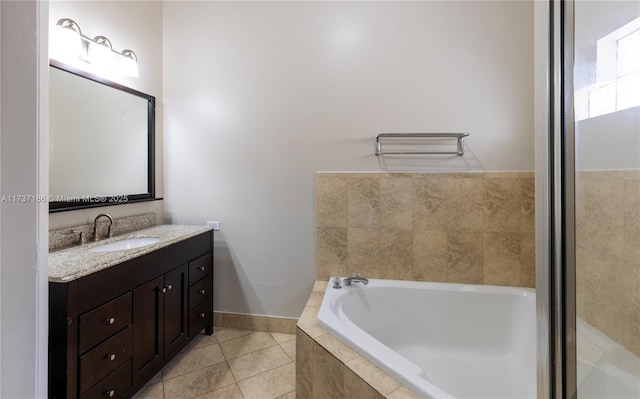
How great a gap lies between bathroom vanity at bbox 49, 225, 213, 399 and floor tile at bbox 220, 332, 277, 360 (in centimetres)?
25

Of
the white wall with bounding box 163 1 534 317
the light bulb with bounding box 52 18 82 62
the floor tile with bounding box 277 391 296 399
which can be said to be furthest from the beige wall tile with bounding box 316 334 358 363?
the light bulb with bounding box 52 18 82 62

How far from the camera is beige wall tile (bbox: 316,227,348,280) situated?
2.25 m

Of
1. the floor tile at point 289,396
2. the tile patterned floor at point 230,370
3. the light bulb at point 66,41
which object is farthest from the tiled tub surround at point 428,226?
the light bulb at point 66,41

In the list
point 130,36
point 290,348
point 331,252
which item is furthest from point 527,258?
point 130,36

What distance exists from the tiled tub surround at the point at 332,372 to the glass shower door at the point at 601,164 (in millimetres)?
604

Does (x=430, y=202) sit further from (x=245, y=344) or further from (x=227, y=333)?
(x=227, y=333)

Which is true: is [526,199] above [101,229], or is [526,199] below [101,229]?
above

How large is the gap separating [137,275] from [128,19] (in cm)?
185

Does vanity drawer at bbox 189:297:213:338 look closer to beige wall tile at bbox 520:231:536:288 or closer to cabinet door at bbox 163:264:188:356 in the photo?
cabinet door at bbox 163:264:188:356

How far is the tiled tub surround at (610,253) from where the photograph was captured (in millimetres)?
818

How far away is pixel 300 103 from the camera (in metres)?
2.30

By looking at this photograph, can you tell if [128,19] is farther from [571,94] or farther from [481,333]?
[481,333]

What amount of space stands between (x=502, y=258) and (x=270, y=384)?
177 centimetres

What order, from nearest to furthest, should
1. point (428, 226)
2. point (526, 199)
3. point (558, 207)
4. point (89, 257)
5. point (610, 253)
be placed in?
point (558, 207), point (610, 253), point (89, 257), point (526, 199), point (428, 226)
